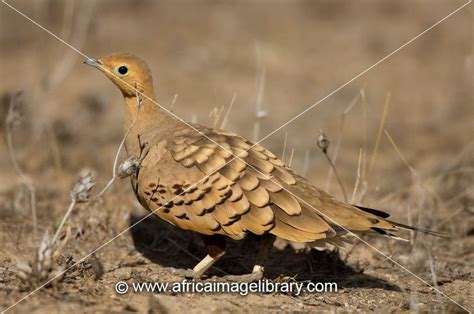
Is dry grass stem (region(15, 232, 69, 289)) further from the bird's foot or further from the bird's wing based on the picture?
the bird's foot

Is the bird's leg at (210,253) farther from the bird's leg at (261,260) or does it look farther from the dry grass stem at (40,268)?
the dry grass stem at (40,268)

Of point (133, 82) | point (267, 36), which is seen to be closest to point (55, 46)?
point (267, 36)

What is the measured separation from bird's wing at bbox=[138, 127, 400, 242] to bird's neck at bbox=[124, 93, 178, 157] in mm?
396

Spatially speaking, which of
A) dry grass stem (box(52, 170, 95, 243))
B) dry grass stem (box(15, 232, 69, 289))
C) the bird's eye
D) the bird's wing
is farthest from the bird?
dry grass stem (box(15, 232, 69, 289))

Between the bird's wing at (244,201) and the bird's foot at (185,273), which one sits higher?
the bird's wing at (244,201)

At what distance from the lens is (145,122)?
4.62 meters

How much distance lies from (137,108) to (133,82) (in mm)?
176

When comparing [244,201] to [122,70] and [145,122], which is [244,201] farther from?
[122,70]

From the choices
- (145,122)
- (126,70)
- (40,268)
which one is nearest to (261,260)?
(145,122)

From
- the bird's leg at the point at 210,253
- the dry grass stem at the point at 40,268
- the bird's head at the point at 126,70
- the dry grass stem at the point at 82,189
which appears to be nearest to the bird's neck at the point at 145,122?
the bird's head at the point at 126,70

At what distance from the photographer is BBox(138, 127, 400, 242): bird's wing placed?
3.92m

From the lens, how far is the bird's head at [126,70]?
4.62 metres

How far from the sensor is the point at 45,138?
7152mm

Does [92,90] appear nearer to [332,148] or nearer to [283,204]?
[332,148]
